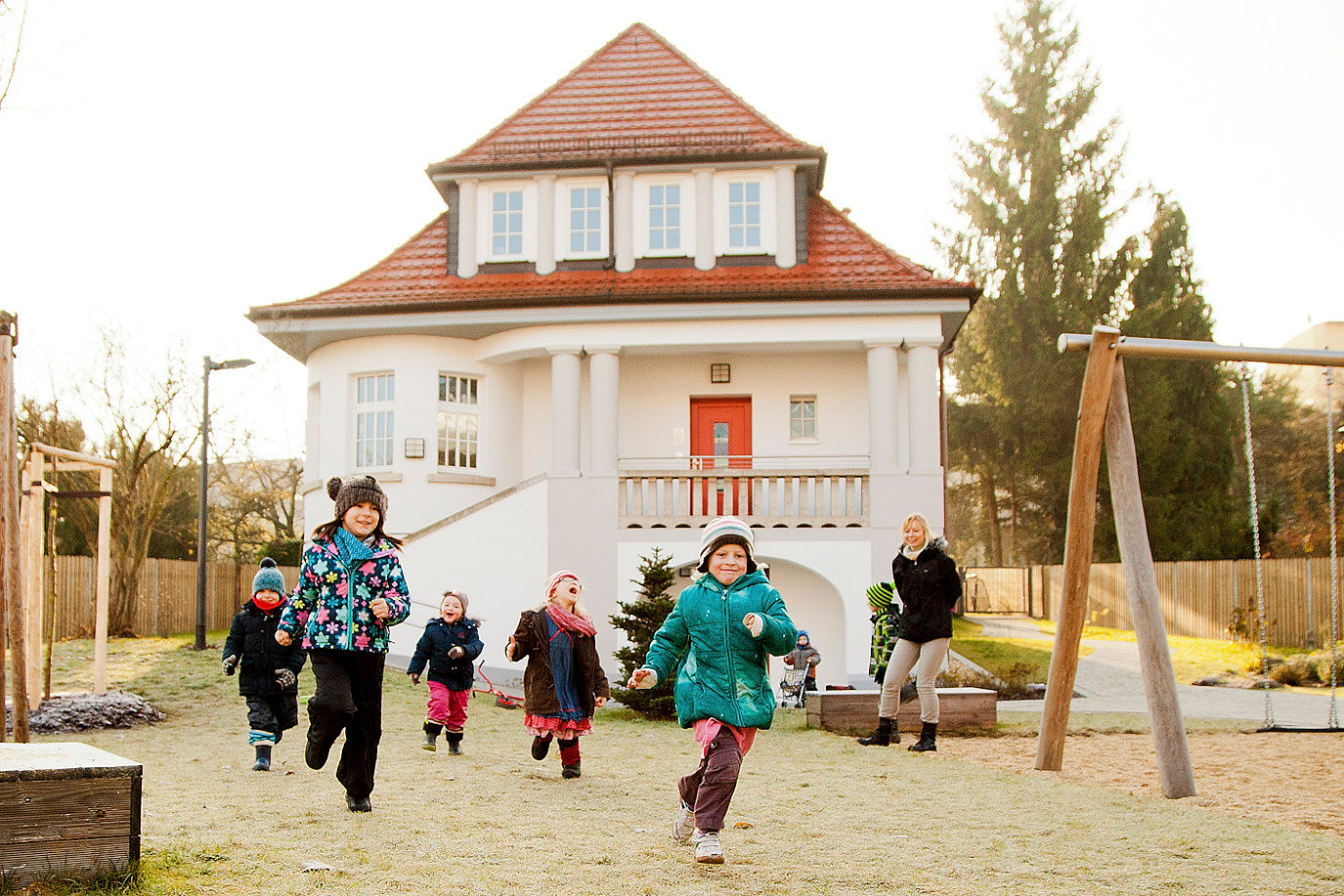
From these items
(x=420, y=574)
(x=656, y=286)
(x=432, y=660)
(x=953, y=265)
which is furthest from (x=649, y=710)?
(x=953, y=265)

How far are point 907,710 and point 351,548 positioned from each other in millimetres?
6614

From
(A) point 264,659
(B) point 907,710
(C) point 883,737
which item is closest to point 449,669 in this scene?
(A) point 264,659

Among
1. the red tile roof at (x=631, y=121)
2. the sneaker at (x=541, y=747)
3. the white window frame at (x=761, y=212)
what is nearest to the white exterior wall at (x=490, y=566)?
the white window frame at (x=761, y=212)

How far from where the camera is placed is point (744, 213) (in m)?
22.0

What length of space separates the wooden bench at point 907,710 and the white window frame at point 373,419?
454 inches

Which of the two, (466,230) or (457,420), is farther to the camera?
(466,230)

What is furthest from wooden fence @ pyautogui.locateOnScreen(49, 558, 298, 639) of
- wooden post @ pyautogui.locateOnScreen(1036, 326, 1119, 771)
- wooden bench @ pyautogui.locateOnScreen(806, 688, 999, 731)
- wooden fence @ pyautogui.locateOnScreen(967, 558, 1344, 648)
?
wooden post @ pyautogui.locateOnScreen(1036, 326, 1119, 771)

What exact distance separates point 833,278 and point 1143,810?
14427 millimetres

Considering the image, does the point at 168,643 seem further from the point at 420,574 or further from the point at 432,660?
the point at 432,660

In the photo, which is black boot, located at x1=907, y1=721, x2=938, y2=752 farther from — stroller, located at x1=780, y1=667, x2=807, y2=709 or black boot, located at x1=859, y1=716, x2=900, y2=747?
stroller, located at x1=780, y1=667, x2=807, y2=709

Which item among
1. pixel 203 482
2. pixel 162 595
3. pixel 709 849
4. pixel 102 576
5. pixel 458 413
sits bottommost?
pixel 709 849

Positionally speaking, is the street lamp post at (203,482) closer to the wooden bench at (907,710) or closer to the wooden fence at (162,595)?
the wooden fence at (162,595)

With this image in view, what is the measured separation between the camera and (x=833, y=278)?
20.6 meters

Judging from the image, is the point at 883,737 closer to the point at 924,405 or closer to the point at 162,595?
the point at 924,405
